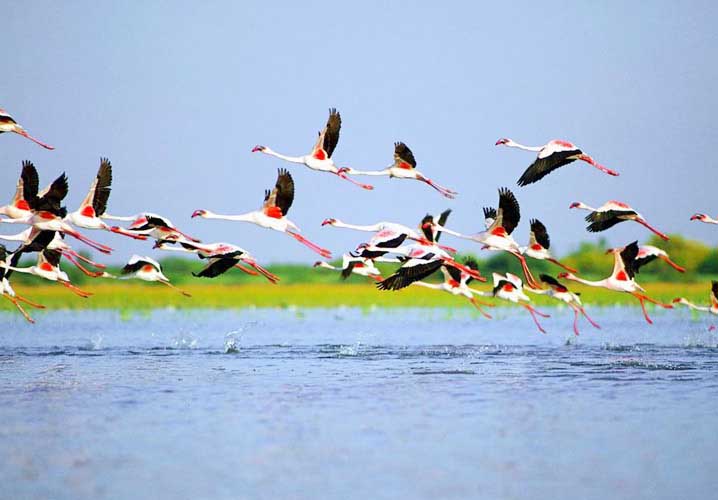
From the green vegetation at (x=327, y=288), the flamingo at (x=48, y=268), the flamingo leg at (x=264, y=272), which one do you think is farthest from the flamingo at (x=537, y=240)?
the green vegetation at (x=327, y=288)

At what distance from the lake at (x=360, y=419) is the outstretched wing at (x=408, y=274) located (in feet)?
4.65

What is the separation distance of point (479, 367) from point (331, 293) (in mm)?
25400

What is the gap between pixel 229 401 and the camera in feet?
45.9

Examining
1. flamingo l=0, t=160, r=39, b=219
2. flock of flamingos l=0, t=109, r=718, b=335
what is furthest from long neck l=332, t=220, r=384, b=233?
flamingo l=0, t=160, r=39, b=219

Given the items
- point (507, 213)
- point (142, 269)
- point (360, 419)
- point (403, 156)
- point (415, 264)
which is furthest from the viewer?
point (142, 269)

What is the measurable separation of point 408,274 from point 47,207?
5.47 m

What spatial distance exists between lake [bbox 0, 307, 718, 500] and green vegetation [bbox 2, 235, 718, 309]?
584 inches

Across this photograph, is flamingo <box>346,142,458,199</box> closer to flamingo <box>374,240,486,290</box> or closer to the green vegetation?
flamingo <box>374,240,486,290</box>

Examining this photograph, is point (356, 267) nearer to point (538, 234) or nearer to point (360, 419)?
point (538, 234)

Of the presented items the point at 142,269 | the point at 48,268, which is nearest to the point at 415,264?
the point at 142,269

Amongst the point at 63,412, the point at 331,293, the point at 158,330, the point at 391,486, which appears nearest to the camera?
the point at 391,486

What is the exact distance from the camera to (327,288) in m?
46.4

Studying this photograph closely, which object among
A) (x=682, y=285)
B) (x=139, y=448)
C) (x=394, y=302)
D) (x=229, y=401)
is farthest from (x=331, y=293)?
(x=139, y=448)

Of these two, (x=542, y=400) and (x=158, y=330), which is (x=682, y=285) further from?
(x=542, y=400)
